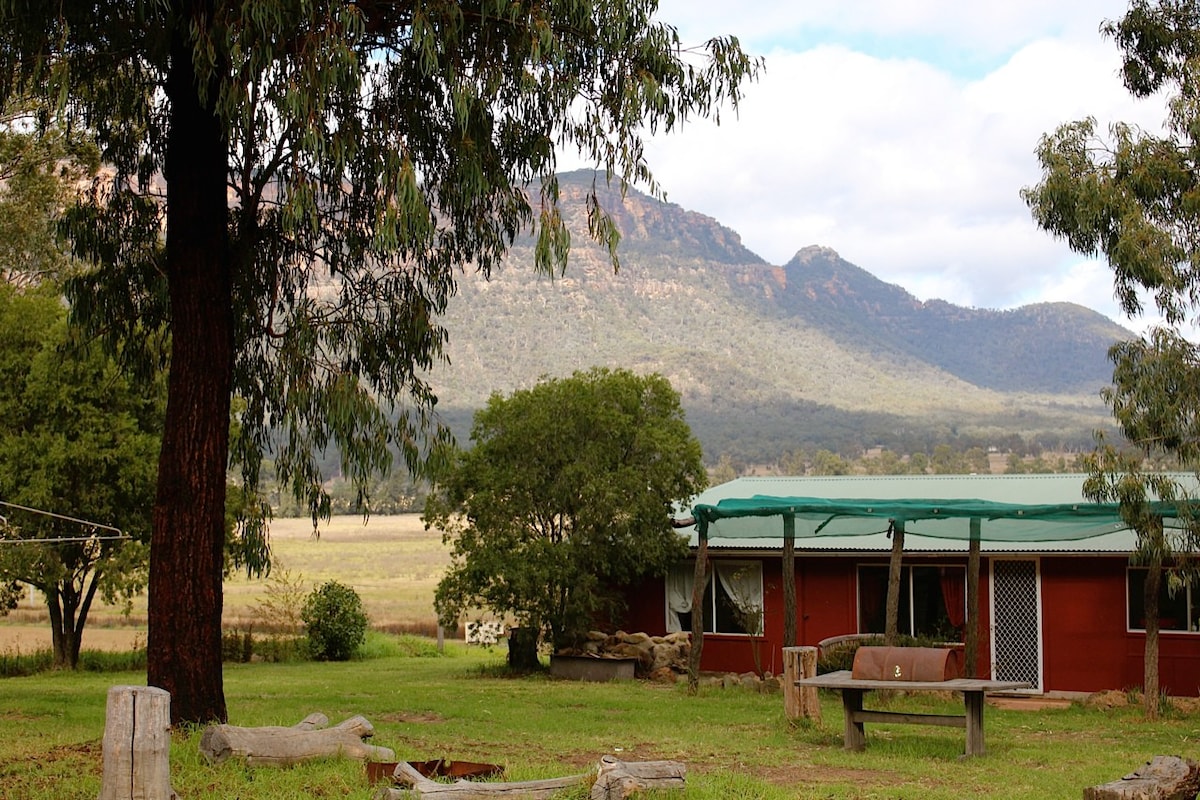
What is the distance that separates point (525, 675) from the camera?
22.7 meters

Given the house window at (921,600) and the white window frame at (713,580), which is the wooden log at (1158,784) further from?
the white window frame at (713,580)

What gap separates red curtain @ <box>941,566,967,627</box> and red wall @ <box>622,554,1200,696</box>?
0.73ft

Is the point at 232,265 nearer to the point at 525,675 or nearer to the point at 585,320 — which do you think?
the point at 525,675

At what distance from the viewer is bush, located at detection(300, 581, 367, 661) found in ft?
89.1

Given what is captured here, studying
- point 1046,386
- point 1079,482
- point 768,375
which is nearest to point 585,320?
point 768,375

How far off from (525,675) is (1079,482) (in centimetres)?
1136

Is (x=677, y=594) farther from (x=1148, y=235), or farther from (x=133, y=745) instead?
(x=133, y=745)

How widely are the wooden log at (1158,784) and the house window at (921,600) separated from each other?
12.3 m

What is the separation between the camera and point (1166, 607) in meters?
19.8

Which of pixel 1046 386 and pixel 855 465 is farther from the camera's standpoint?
pixel 1046 386

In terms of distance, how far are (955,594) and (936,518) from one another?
3439mm

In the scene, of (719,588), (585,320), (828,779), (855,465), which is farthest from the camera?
(585,320)

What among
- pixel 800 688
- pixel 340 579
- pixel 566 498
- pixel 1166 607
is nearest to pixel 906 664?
pixel 800 688

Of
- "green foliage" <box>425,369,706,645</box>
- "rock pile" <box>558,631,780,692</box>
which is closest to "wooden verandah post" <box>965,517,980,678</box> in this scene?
"rock pile" <box>558,631,780,692</box>
